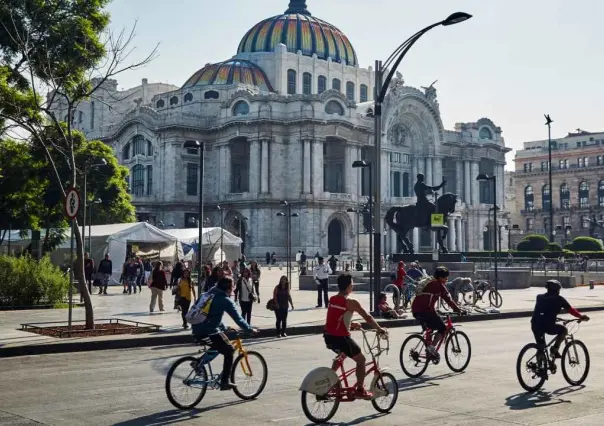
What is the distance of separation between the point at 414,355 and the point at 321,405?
373 cm

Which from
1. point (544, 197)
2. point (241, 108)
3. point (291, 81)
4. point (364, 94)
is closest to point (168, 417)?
point (241, 108)


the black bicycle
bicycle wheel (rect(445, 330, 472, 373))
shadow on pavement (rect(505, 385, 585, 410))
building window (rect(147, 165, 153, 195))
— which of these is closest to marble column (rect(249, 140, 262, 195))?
building window (rect(147, 165, 153, 195))

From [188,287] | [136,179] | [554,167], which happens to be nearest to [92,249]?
[188,287]

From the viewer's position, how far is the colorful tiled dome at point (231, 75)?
88250 mm

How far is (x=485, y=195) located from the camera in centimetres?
10462

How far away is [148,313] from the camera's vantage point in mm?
25078

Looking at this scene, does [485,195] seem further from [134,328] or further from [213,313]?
[213,313]

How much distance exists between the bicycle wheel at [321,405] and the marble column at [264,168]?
70661 millimetres

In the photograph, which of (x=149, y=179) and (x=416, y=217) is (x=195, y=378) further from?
(x=149, y=179)

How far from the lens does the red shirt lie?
12.7 metres

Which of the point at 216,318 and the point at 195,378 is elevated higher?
the point at 216,318

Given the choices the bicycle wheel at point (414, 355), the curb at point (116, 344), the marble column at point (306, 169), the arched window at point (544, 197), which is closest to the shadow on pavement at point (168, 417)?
the bicycle wheel at point (414, 355)

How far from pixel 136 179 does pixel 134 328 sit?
72.4 meters

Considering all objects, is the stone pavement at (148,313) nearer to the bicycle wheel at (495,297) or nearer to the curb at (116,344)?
the bicycle wheel at (495,297)
